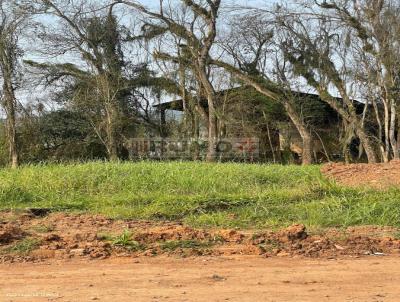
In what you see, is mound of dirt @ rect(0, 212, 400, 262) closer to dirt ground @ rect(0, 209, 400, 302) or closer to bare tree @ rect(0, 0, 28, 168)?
dirt ground @ rect(0, 209, 400, 302)

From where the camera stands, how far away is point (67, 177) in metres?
11.5

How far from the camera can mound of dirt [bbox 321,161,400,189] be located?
1073 centimetres

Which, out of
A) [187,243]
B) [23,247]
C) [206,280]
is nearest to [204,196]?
[187,243]

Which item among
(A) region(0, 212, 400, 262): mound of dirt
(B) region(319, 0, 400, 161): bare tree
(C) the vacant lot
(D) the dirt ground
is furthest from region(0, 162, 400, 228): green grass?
(B) region(319, 0, 400, 161): bare tree

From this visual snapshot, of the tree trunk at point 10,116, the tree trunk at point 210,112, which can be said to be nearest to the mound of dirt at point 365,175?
the tree trunk at point 210,112

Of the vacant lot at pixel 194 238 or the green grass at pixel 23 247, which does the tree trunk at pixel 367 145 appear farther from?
the green grass at pixel 23 247

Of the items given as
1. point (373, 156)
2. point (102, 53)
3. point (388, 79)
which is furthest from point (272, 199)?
point (102, 53)

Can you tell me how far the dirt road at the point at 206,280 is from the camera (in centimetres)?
441

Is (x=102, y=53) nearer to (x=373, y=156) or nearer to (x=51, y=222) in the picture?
(x=373, y=156)

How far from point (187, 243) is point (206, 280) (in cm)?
147

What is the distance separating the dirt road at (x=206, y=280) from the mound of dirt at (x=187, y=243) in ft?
0.93

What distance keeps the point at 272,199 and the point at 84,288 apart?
5.35 meters

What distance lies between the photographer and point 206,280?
16.0ft

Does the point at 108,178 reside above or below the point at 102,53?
below
